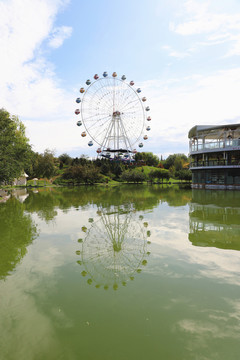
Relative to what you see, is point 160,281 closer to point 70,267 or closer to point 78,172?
point 70,267

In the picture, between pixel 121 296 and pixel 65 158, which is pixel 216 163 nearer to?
pixel 121 296

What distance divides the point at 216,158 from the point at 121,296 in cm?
4195

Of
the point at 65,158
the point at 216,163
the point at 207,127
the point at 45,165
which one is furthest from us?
the point at 65,158

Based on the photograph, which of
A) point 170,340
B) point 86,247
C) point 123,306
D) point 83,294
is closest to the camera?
point 170,340

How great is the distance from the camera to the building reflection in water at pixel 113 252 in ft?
23.3

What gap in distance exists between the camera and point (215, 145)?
4244 centimetres

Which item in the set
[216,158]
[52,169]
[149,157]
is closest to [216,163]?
[216,158]

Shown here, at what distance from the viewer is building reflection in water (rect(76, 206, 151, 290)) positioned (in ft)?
23.3

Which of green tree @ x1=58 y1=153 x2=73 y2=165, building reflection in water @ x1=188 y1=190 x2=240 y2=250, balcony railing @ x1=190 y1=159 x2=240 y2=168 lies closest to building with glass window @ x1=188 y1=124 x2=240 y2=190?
balcony railing @ x1=190 y1=159 x2=240 y2=168

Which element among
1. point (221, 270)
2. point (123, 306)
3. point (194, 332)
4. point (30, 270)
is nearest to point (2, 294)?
point (30, 270)

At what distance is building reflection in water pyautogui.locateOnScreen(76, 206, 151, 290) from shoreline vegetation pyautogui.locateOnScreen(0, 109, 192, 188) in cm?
1902

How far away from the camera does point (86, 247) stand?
32.0 ft

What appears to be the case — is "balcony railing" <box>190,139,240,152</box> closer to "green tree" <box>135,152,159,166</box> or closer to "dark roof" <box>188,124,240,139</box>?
"dark roof" <box>188,124,240,139</box>

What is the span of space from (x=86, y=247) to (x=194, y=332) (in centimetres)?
589
